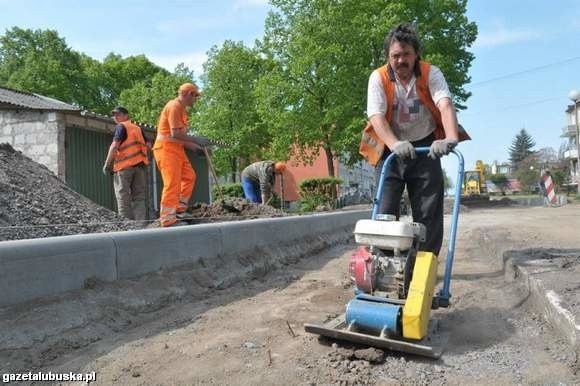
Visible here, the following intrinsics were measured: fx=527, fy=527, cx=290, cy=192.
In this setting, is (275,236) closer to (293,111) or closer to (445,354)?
(445,354)

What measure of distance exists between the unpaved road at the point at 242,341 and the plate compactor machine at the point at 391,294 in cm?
10

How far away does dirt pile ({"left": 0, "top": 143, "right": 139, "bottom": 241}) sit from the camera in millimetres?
5113

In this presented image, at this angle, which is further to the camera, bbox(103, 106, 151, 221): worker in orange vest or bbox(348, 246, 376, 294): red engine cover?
bbox(103, 106, 151, 221): worker in orange vest

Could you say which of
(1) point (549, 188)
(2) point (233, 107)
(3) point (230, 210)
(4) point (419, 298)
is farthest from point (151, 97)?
(4) point (419, 298)

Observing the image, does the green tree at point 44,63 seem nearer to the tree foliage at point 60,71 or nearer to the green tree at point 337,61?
the tree foliage at point 60,71

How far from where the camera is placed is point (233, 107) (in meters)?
36.4

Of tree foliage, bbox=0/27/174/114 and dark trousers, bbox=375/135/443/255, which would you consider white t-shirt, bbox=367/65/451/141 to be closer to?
dark trousers, bbox=375/135/443/255

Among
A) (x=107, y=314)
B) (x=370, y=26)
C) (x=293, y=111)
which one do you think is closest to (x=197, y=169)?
(x=293, y=111)

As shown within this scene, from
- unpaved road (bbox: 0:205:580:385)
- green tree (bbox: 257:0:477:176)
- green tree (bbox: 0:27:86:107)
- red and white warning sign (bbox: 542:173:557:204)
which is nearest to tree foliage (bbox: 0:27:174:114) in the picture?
green tree (bbox: 0:27:86:107)

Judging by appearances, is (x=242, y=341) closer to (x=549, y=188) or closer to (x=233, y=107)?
(x=549, y=188)

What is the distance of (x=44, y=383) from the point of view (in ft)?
8.04

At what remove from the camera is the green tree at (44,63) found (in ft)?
123

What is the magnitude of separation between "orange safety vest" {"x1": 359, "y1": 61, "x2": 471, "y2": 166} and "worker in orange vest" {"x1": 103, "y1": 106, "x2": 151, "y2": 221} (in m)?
4.40

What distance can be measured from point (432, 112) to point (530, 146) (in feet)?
353
